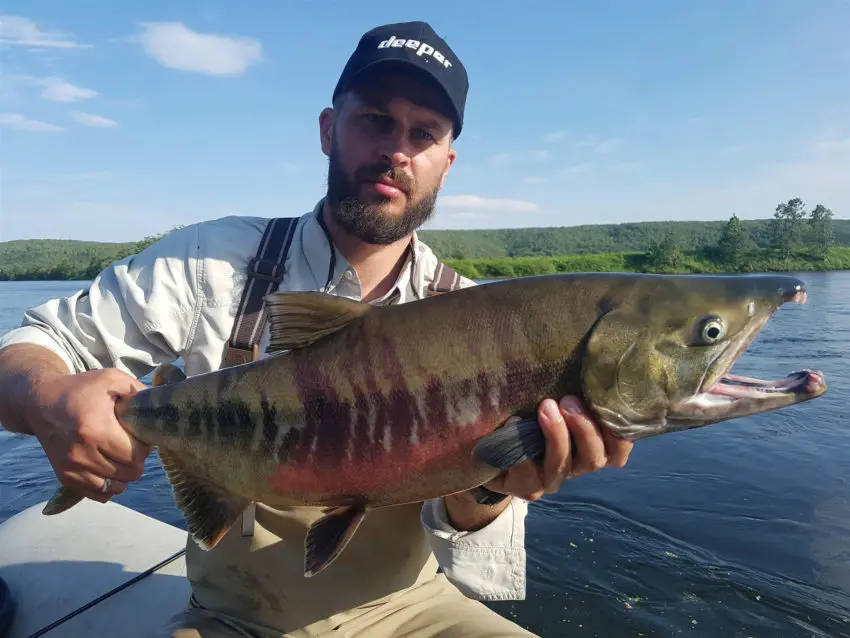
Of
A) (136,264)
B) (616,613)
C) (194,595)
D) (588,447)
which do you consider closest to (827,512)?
(616,613)

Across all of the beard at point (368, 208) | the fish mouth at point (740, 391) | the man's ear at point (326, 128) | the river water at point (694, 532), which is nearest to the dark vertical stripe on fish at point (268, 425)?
the beard at point (368, 208)

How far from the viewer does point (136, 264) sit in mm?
3471

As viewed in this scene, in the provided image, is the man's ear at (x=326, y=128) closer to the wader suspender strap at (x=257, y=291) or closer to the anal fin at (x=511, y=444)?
the wader suspender strap at (x=257, y=291)

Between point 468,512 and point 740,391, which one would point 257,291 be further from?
point 740,391

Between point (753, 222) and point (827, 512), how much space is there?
421 ft

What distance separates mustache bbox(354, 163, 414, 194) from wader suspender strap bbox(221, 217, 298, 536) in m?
0.55

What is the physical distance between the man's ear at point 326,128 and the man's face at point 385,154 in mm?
251

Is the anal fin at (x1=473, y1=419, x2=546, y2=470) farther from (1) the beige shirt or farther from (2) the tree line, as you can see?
(2) the tree line

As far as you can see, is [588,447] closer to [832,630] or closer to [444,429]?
[444,429]

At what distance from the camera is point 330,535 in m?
2.54

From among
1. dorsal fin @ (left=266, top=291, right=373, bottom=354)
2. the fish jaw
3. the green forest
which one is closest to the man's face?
dorsal fin @ (left=266, top=291, right=373, bottom=354)

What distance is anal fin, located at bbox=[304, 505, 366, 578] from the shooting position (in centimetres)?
251

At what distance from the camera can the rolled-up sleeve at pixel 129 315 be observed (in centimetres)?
326

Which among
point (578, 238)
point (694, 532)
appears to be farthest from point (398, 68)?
point (578, 238)
